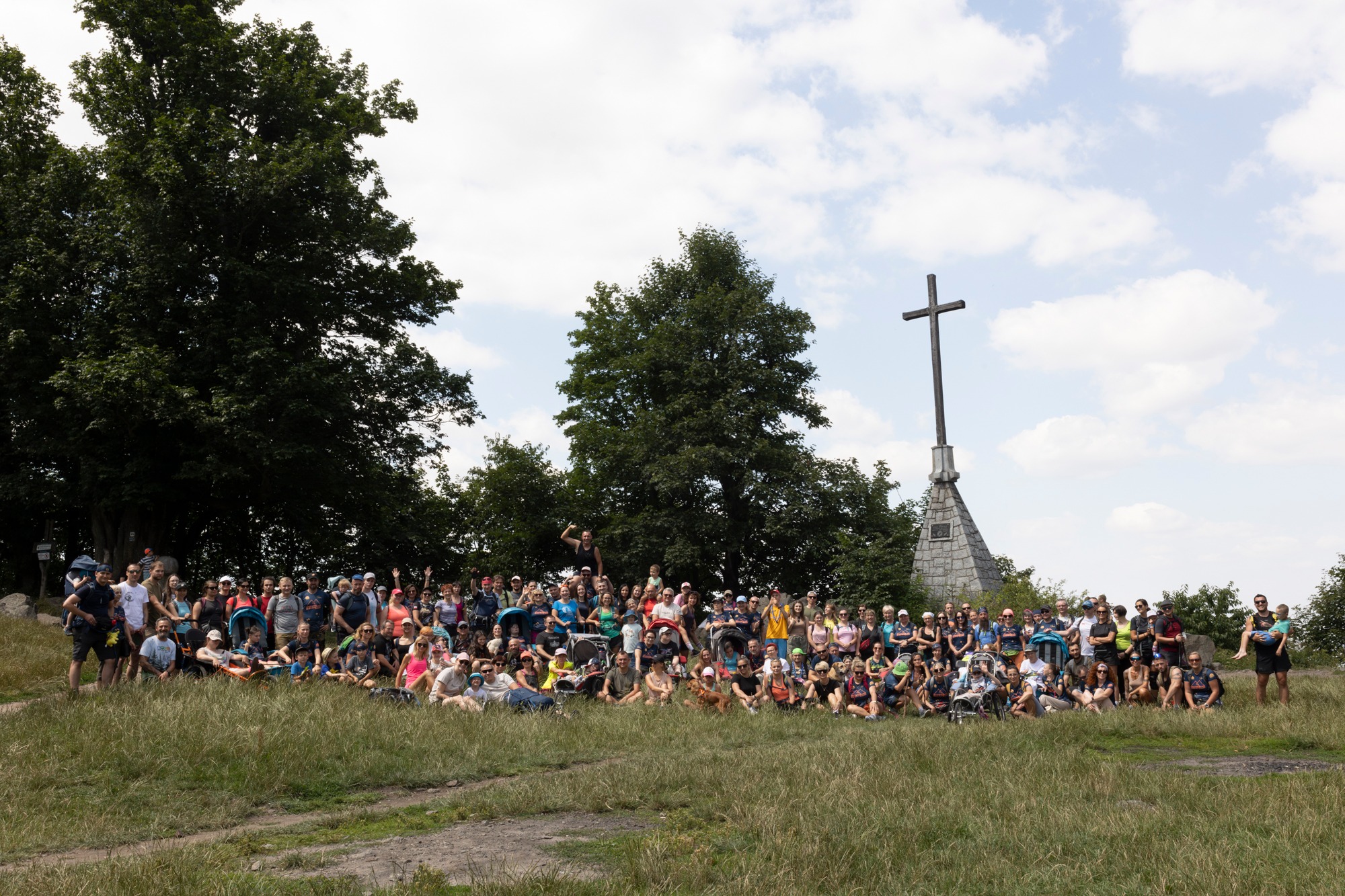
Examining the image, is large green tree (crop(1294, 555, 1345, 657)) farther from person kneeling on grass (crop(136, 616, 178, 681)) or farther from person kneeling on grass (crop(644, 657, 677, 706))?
person kneeling on grass (crop(136, 616, 178, 681))

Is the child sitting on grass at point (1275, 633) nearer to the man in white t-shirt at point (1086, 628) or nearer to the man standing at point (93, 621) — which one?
the man in white t-shirt at point (1086, 628)

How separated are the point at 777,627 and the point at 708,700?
138 inches

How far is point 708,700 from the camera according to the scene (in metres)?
15.3

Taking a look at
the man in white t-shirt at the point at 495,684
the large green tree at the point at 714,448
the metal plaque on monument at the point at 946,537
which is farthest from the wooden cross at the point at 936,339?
the man in white t-shirt at the point at 495,684

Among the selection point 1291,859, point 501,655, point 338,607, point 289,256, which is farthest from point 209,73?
point 1291,859

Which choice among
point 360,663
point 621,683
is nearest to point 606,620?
point 621,683

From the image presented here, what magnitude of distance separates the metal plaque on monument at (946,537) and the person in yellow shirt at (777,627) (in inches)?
304

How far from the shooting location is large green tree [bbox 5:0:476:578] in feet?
80.5

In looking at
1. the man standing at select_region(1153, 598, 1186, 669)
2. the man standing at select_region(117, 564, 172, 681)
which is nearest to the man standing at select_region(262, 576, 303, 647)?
the man standing at select_region(117, 564, 172, 681)

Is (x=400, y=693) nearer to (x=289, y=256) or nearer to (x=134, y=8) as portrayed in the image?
(x=289, y=256)

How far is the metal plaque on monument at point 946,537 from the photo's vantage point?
2517 centimetres

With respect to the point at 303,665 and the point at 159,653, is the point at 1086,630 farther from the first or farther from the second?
the point at 159,653

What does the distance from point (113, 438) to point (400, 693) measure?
15457 mm

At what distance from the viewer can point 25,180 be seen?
27.4 m
